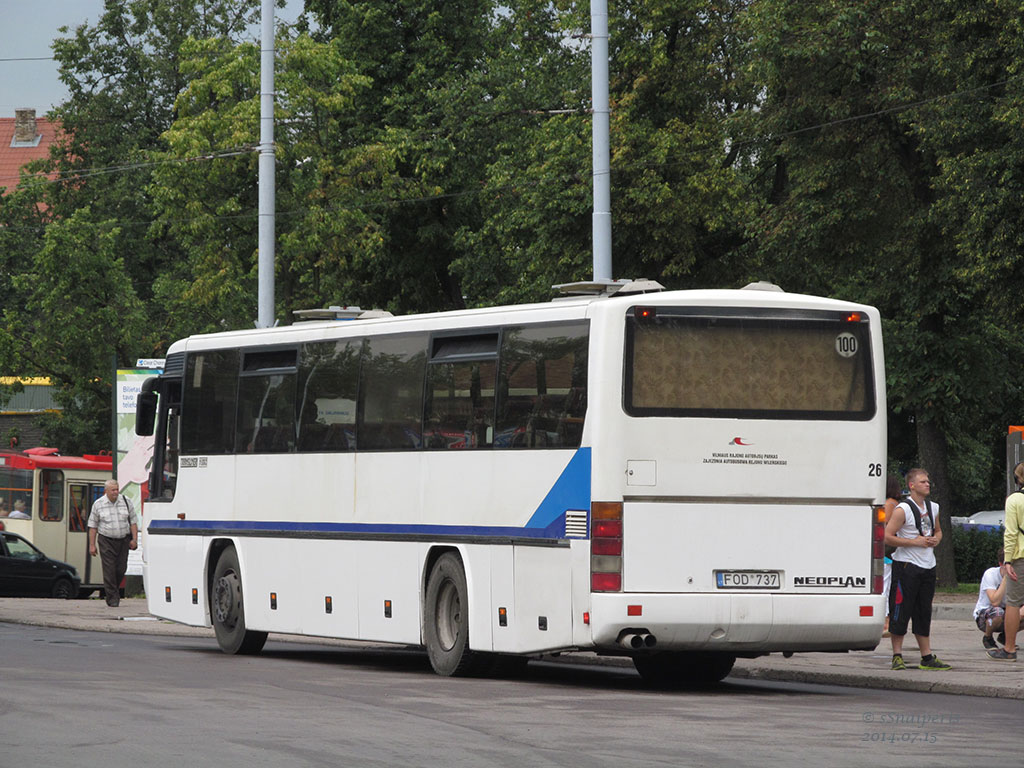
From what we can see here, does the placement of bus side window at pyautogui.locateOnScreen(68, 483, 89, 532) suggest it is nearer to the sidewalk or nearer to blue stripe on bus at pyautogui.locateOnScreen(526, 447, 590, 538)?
the sidewalk

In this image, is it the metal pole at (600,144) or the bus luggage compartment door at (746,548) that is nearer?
the bus luggage compartment door at (746,548)

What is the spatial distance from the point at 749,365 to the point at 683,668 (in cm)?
303

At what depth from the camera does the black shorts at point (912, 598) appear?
16.9 m

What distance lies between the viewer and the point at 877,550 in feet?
49.4

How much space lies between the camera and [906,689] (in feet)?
51.5

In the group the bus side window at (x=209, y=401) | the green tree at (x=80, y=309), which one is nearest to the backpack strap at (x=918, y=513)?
the bus side window at (x=209, y=401)

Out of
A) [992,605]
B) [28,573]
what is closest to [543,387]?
[992,605]

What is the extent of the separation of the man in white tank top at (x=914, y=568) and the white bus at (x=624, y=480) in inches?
69.8

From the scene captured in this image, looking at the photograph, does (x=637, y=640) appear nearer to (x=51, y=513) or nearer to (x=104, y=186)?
(x=51, y=513)

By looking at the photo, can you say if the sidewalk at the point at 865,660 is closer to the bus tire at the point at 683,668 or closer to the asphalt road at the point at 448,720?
the asphalt road at the point at 448,720

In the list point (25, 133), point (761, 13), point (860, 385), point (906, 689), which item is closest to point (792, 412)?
point (860, 385)

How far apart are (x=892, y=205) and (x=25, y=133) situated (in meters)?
75.5

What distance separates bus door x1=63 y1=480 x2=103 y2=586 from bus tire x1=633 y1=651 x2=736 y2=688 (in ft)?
93.9

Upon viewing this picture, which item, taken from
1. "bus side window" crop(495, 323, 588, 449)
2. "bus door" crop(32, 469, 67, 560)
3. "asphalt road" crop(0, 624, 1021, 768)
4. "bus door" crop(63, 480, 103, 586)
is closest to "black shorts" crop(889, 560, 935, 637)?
"asphalt road" crop(0, 624, 1021, 768)
